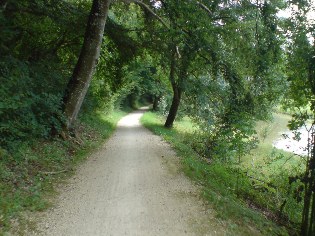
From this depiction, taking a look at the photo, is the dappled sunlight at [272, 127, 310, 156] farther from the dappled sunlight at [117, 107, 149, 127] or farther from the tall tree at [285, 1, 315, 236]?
the dappled sunlight at [117, 107, 149, 127]

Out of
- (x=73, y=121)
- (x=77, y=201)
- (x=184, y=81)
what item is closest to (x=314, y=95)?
(x=77, y=201)

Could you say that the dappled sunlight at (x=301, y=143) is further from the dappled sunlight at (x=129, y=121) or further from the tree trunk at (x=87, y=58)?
the dappled sunlight at (x=129, y=121)

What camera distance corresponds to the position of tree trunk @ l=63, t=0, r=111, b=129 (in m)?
10.2

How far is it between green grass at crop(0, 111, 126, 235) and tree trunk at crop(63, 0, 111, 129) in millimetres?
1221

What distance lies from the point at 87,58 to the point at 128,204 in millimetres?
5672

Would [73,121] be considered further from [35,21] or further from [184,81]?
[184,81]

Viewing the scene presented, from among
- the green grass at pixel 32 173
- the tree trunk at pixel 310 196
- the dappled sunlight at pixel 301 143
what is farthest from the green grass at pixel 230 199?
the green grass at pixel 32 173

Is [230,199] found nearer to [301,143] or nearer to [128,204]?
[128,204]

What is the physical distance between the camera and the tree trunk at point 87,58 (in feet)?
33.6

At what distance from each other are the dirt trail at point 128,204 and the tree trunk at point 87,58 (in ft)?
6.81

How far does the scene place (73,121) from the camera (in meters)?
11.0

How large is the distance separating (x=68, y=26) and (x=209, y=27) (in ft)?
18.4

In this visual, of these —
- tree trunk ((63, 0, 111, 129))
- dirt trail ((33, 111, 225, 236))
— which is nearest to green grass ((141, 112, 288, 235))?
dirt trail ((33, 111, 225, 236))

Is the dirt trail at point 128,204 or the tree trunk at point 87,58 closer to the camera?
the dirt trail at point 128,204
